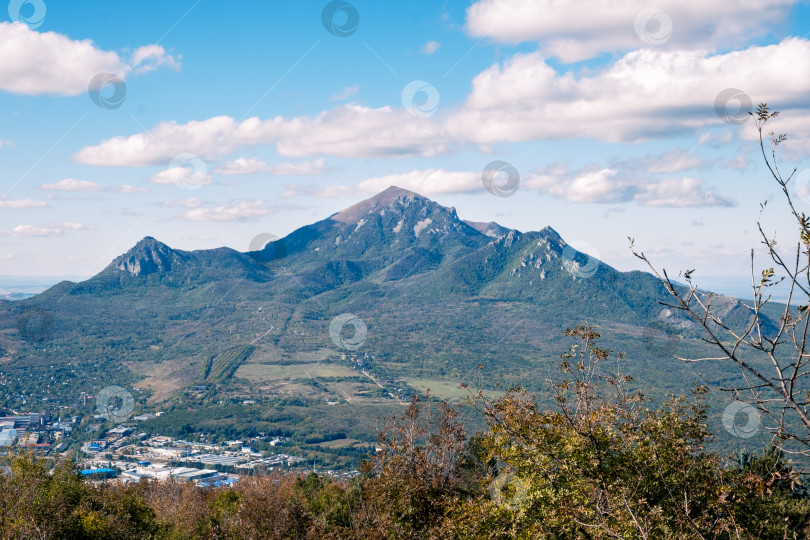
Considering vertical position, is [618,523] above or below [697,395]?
below

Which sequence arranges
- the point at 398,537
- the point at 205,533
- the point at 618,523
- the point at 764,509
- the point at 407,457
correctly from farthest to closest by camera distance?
the point at 205,533 < the point at 407,457 < the point at 398,537 < the point at 764,509 < the point at 618,523

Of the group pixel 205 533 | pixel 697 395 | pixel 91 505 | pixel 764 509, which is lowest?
pixel 205 533

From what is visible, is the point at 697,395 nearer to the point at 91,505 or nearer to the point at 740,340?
the point at 740,340

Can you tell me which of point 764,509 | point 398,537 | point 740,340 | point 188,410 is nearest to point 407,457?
point 398,537

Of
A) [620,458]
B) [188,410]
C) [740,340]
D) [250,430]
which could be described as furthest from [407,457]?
[188,410]

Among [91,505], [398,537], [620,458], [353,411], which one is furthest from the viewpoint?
[353,411]

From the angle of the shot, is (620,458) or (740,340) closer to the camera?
(740,340)

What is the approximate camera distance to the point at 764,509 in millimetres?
18031

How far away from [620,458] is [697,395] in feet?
9.05

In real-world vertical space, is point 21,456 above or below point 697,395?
below

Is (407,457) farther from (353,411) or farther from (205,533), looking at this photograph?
(353,411)

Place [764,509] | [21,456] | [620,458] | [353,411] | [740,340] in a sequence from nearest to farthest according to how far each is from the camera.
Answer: [740,340], [620,458], [764,509], [21,456], [353,411]

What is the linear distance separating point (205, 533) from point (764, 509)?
1169 inches

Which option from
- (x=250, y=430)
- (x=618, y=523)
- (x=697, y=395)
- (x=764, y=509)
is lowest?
(x=250, y=430)
